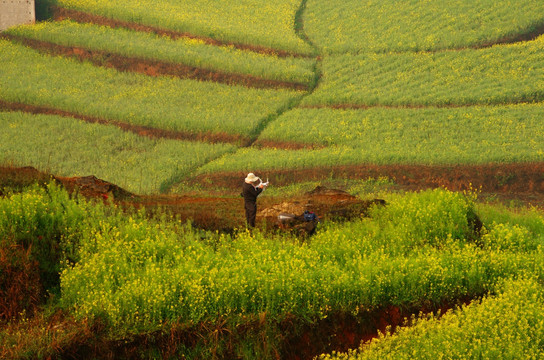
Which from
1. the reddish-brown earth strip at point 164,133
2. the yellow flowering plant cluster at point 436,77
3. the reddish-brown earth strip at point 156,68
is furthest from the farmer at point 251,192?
the reddish-brown earth strip at point 156,68

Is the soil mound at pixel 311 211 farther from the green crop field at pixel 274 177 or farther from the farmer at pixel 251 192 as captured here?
the farmer at pixel 251 192

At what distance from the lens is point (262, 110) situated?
3531 cm

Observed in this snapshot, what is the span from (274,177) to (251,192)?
10991 millimetres

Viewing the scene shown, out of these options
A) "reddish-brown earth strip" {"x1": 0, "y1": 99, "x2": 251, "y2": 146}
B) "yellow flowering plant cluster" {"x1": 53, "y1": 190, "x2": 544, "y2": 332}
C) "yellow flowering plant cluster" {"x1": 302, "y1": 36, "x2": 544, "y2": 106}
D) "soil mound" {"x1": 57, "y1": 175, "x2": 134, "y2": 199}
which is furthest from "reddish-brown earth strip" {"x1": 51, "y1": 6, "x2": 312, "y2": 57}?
"yellow flowering plant cluster" {"x1": 53, "y1": 190, "x2": 544, "y2": 332}

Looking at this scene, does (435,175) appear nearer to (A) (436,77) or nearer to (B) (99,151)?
(A) (436,77)

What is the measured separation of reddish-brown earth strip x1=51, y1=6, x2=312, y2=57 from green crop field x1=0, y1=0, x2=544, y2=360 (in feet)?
0.50

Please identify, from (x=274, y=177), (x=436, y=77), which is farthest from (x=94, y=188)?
(x=436, y=77)

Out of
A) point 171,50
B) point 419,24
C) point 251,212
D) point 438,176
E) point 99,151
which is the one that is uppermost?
point 419,24

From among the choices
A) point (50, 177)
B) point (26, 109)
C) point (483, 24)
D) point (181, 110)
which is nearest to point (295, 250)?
point (50, 177)

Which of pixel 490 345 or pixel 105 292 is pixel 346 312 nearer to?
pixel 490 345

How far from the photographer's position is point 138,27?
43.2m

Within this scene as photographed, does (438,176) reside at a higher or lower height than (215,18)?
lower

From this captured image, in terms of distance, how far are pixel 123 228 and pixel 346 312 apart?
5.25 metres

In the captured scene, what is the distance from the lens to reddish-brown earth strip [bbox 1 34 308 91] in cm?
3856
